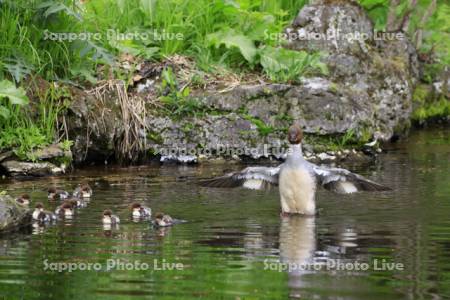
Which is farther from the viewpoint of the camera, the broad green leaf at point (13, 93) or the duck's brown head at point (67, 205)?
the broad green leaf at point (13, 93)

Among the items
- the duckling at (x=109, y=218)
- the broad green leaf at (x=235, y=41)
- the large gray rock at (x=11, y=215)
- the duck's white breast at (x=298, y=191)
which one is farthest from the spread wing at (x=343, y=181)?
the broad green leaf at (x=235, y=41)

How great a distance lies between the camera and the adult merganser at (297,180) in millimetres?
12852

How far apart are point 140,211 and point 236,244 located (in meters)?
1.99

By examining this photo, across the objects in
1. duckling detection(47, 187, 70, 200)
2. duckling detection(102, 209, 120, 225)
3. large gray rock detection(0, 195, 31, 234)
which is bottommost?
duckling detection(47, 187, 70, 200)

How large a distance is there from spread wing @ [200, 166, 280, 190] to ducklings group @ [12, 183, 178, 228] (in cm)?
117

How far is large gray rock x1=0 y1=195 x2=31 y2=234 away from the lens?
11.2 metres

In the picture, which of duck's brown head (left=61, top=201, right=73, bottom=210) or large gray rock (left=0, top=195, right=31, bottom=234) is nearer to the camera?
large gray rock (left=0, top=195, right=31, bottom=234)

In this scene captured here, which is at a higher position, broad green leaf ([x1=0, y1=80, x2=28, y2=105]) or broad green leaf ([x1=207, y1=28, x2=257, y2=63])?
broad green leaf ([x1=207, y1=28, x2=257, y2=63])

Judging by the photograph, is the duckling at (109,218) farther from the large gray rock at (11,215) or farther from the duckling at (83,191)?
the duckling at (83,191)

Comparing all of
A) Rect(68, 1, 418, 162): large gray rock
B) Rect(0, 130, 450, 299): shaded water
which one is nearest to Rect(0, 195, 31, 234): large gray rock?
Rect(0, 130, 450, 299): shaded water

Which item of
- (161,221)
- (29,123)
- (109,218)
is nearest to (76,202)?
(109,218)

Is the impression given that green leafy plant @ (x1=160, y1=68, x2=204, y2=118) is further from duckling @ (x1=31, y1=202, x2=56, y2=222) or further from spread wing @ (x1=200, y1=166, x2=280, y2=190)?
duckling @ (x1=31, y1=202, x2=56, y2=222)

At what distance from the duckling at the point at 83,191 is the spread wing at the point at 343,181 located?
9.09 ft

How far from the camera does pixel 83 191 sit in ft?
44.9
